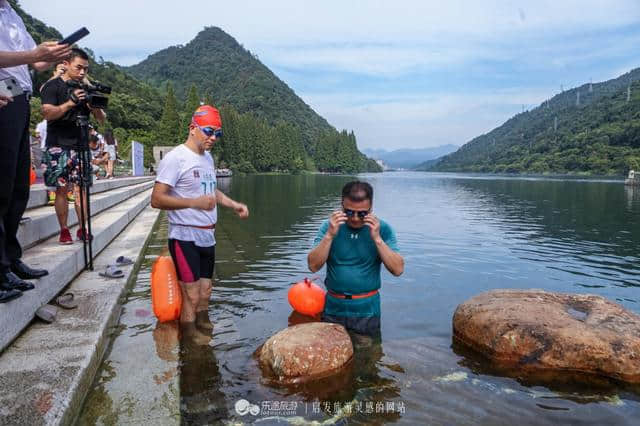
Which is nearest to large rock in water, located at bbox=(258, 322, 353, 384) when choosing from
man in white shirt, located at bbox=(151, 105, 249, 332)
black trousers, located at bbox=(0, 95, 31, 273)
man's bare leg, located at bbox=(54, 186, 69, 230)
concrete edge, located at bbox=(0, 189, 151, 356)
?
man in white shirt, located at bbox=(151, 105, 249, 332)

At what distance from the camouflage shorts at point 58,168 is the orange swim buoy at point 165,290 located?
241 cm

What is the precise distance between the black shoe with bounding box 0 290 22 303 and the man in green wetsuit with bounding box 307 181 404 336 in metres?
2.78

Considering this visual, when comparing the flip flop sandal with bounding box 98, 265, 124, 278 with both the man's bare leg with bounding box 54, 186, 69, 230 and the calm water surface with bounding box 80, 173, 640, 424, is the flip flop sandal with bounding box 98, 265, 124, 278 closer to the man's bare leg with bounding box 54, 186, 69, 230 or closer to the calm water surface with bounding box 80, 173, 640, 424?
the calm water surface with bounding box 80, 173, 640, 424

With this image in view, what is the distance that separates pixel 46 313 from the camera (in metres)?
4.18

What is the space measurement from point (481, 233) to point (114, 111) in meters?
81.0

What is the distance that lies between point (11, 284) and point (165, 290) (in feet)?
5.56

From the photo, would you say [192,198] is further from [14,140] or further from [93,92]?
[93,92]

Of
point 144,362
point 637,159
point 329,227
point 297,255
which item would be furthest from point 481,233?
point 637,159

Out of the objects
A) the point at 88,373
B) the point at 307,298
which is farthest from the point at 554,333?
the point at 88,373

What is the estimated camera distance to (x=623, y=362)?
488cm

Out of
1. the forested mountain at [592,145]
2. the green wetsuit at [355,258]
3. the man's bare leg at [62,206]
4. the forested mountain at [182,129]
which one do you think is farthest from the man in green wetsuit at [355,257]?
the forested mountain at [592,145]

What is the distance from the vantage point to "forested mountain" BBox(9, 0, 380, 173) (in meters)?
81.8

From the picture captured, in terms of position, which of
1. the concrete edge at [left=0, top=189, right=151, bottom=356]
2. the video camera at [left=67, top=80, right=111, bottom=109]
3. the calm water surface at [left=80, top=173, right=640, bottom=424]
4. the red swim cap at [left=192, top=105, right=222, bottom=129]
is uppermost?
the video camera at [left=67, top=80, right=111, bottom=109]

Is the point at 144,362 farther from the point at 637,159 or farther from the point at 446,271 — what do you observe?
the point at 637,159
